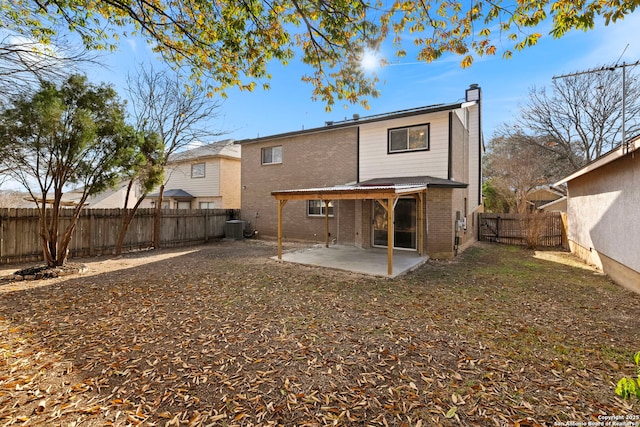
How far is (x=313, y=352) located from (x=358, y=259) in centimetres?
619

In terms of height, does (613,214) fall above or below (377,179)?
below

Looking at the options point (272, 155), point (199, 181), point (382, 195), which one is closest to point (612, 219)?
point (382, 195)

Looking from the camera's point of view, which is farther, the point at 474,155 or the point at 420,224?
the point at 474,155

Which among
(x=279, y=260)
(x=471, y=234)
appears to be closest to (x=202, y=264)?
(x=279, y=260)

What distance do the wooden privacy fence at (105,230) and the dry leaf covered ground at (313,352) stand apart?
3.26 metres

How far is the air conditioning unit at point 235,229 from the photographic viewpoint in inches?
621

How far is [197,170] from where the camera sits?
2039 cm

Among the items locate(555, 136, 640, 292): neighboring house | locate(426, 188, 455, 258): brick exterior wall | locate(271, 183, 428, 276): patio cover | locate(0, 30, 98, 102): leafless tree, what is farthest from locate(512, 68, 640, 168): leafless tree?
locate(0, 30, 98, 102): leafless tree

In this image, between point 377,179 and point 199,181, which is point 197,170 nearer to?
point 199,181

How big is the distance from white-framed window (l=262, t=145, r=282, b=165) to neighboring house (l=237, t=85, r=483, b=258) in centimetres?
5

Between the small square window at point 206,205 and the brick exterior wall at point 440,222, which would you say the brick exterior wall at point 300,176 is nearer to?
the brick exterior wall at point 440,222

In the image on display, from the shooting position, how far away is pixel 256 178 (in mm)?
16312

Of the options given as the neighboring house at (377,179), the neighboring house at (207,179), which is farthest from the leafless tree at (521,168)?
the neighboring house at (207,179)

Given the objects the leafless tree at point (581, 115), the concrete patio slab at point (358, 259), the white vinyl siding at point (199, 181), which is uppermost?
the leafless tree at point (581, 115)
